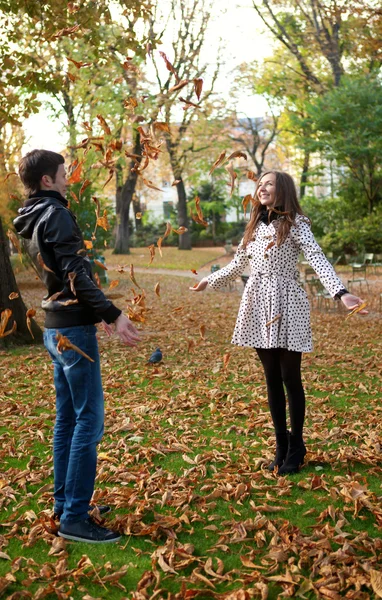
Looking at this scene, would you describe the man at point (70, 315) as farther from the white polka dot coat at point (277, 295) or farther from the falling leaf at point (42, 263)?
the white polka dot coat at point (277, 295)

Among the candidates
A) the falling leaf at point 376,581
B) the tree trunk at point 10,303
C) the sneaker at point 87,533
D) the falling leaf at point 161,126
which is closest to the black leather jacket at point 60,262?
the sneaker at point 87,533

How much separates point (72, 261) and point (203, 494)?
6.26 feet

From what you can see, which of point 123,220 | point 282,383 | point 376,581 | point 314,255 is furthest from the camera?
point 123,220

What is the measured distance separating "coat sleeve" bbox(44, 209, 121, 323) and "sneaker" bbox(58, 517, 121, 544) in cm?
120

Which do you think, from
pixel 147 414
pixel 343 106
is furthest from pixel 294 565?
pixel 343 106

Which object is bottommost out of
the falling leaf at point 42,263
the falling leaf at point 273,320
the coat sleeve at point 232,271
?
the falling leaf at point 273,320

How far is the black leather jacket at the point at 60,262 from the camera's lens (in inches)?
134

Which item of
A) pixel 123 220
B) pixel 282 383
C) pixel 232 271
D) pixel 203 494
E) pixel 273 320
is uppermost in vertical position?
pixel 123 220

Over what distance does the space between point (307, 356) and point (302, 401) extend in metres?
4.91

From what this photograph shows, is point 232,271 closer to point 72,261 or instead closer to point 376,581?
point 72,261

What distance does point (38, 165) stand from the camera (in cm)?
357

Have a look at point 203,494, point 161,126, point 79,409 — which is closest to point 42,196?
point 79,409

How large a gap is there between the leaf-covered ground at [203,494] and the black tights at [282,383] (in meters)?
0.38

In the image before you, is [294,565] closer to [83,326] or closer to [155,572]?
[155,572]
